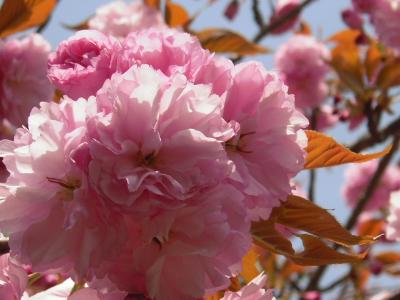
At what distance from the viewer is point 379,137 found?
8.80 ft

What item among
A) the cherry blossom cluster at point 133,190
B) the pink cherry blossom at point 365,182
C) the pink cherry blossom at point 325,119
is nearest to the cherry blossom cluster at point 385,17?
the pink cherry blossom at point 325,119

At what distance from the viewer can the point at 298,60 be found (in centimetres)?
388

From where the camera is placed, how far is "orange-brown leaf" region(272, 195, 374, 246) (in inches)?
43.3

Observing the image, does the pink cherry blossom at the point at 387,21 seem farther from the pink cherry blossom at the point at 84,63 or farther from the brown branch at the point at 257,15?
the pink cherry blossom at the point at 84,63

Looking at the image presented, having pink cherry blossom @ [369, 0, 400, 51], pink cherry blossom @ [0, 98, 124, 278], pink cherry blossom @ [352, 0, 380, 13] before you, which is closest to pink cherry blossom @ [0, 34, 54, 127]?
pink cherry blossom @ [0, 98, 124, 278]

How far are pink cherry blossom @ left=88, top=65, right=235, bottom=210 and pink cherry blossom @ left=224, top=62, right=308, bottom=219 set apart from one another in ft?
0.25

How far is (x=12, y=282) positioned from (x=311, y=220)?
1.50 ft

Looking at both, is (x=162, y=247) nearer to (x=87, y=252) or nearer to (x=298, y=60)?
(x=87, y=252)

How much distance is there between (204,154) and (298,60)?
3110 millimetres

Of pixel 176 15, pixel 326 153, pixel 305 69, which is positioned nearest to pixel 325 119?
pixel 305 69

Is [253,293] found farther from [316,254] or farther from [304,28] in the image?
[304,28]

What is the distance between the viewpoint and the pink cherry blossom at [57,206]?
0.85 meters

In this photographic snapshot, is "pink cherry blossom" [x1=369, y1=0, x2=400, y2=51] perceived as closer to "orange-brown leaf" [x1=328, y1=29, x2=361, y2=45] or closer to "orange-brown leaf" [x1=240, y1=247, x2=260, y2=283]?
"orange-brown leaf" [x1=328, y1=29, x2=361, y2=45]

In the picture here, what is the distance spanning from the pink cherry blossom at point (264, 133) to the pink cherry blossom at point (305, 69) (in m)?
2.77
